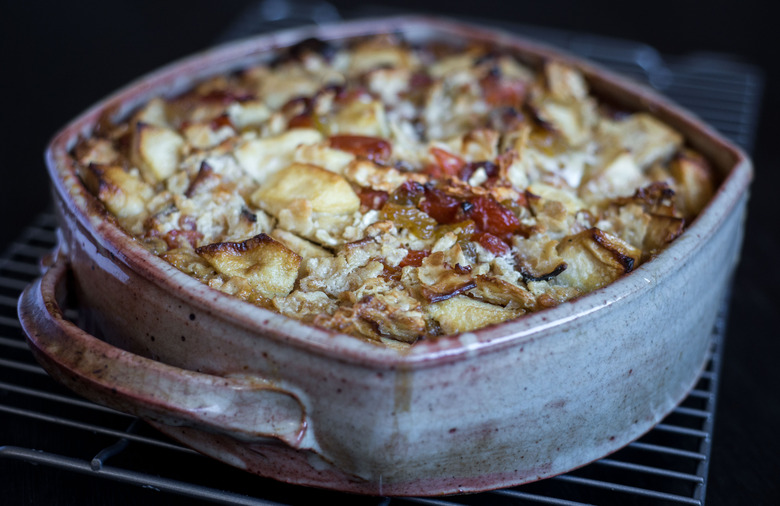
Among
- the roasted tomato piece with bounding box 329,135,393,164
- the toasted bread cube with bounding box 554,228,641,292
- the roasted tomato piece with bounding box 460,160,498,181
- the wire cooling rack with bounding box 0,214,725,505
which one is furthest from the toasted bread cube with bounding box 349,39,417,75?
the wire cooling rack with bounding box 0,214,725,505

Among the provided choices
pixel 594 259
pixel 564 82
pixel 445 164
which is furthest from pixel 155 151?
pixel 564 82

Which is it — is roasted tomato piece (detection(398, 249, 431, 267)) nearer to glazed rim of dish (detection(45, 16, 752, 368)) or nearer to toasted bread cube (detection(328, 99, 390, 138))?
glazed rim of dish (detection(45, 16, 752, 368))

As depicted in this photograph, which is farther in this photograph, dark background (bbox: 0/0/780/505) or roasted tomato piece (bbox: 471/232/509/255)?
dark background (bbox: 0/0/780/505)

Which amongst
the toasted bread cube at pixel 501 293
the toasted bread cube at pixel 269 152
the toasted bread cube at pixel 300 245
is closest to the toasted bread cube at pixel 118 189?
the toasted bread cube at pixel 269 152

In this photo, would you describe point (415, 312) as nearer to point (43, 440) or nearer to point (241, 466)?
point (241, 466)

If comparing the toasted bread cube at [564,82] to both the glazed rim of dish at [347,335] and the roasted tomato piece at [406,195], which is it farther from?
the roasted tomato piece at [406,195]

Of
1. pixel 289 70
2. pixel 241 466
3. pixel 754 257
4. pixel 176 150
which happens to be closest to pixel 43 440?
pixel 241 466
